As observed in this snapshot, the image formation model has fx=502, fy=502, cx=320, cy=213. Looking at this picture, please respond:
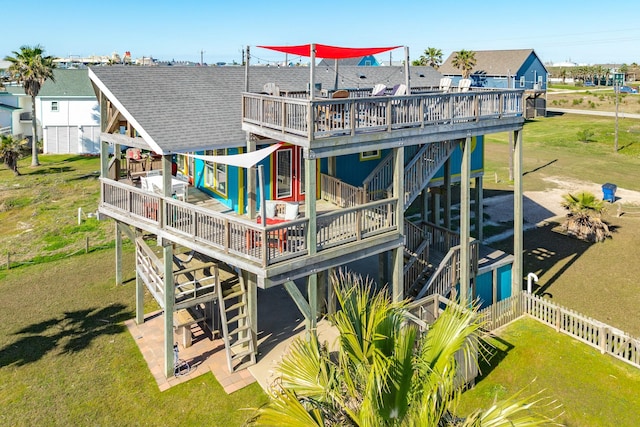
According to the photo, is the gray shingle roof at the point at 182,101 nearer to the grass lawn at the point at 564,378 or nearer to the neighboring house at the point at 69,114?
the grass lawn at the point at 564,378

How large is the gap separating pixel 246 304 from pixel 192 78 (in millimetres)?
8056

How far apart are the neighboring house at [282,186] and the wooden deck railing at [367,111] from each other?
4 cm

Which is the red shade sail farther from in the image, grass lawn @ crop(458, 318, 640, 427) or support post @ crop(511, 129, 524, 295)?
grass lawn @ crop(458, 318, 640, 427)

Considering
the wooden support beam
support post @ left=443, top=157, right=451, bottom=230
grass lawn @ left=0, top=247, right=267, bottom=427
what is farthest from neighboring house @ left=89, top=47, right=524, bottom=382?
support post @ left=443, top=157, right=451, bottom=230

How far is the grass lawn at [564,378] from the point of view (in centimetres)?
1185

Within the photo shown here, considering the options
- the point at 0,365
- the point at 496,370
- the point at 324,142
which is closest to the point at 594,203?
the point at 496,370

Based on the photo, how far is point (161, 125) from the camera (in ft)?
44.7

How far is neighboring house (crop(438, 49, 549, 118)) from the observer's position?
241ft

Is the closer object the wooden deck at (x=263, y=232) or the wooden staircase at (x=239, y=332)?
the wooden deck at (x=263, y=232)

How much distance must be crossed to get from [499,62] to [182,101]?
71.8 metres

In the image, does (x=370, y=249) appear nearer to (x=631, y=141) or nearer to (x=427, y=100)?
(x=427, y=100)

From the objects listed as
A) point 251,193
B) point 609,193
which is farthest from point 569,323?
point 609,193

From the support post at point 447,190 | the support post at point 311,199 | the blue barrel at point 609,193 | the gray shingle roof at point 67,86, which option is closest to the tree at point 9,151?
the gray shingle roof at point 67,86

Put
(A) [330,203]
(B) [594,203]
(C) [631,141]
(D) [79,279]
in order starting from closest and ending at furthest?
1. (A) [330,203]
2. (D) [79,279]
3. (B) [594,203]
4. (C) [631,141]
